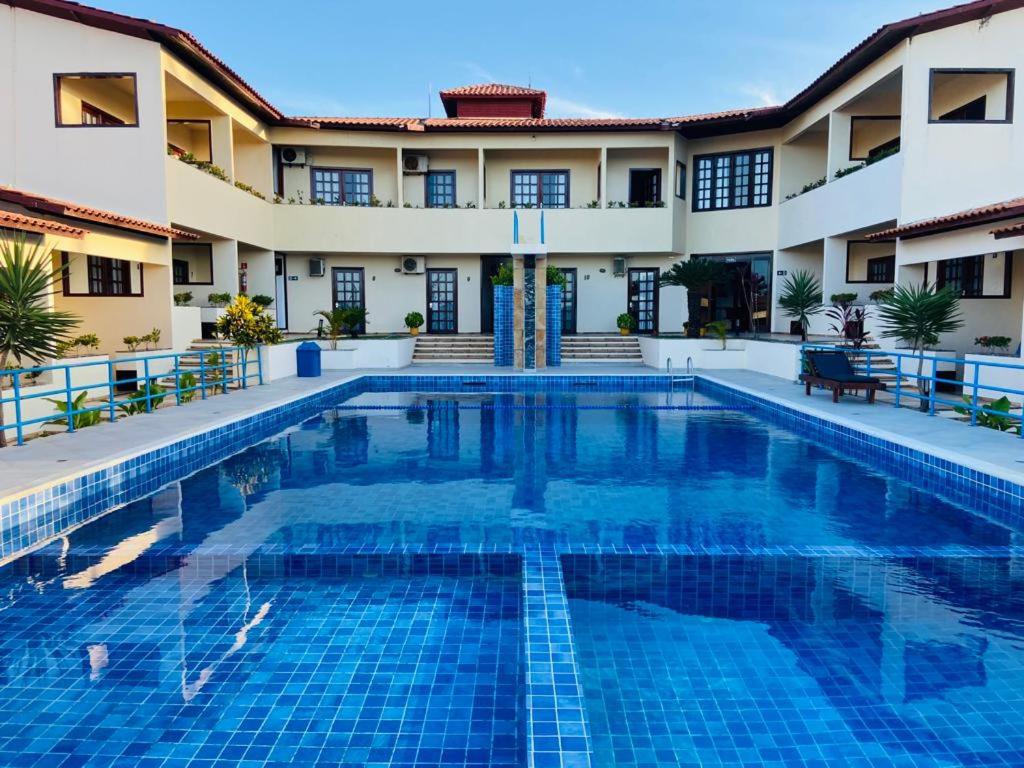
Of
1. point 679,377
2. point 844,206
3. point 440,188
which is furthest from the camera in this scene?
point 440,188

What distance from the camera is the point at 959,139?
47.5ft

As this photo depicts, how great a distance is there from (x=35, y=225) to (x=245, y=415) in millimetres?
4381

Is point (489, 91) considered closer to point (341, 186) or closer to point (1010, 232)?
point (341, 186)

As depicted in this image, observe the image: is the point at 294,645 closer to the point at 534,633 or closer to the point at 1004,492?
the point at 534,633

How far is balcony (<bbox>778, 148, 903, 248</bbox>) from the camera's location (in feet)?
49.9

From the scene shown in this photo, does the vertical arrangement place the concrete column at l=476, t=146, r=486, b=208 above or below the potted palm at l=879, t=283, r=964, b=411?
above

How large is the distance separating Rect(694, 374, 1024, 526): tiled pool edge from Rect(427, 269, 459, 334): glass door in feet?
39.7

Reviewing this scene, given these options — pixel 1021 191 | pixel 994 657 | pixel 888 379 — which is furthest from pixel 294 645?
pixel 1021 191

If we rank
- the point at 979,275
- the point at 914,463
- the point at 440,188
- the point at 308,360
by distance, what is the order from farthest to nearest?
the point at 440,188 < the point at 308,360 < the point at 979,275 < the point at 914,463

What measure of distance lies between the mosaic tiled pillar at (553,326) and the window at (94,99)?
995cm

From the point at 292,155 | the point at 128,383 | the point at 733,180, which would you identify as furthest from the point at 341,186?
the point at 733,180

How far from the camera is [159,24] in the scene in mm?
13930

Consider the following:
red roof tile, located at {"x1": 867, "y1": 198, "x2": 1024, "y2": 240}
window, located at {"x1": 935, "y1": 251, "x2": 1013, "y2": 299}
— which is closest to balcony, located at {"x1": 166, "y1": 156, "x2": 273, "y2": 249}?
red roof tile, located at {"x1": 867, "y1": 198, "x2": 1024, "y2": 240}

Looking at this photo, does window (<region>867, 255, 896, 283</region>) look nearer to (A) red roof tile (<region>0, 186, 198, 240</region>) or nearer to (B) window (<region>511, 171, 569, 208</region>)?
(B) window (<region>511, 171, 569, 208</region>)
